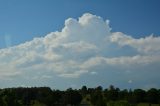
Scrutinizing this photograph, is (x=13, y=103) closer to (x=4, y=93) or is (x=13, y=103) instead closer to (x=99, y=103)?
(x=4, y=93)

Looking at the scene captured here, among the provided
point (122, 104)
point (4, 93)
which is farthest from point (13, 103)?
point (122, 104)

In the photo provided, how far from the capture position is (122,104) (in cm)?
14412

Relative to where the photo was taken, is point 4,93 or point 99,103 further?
point 99,103

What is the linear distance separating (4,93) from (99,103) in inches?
1769

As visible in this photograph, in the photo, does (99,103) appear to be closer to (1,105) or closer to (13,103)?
(13,103)

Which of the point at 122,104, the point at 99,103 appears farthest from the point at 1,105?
the point at 99,103

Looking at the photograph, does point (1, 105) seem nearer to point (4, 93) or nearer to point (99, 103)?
point (4, 93)

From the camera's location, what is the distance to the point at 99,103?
172m

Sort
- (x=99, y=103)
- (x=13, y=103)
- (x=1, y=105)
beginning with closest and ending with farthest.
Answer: (x=1, y=105) < (x=13, y=103) < (x=99, y=103)

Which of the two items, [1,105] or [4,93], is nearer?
[1,105]

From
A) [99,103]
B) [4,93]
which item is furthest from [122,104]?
[4,93]

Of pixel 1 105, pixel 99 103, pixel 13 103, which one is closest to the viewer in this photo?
pixel 1 105

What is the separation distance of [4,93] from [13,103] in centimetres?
632

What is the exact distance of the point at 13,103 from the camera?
140m
